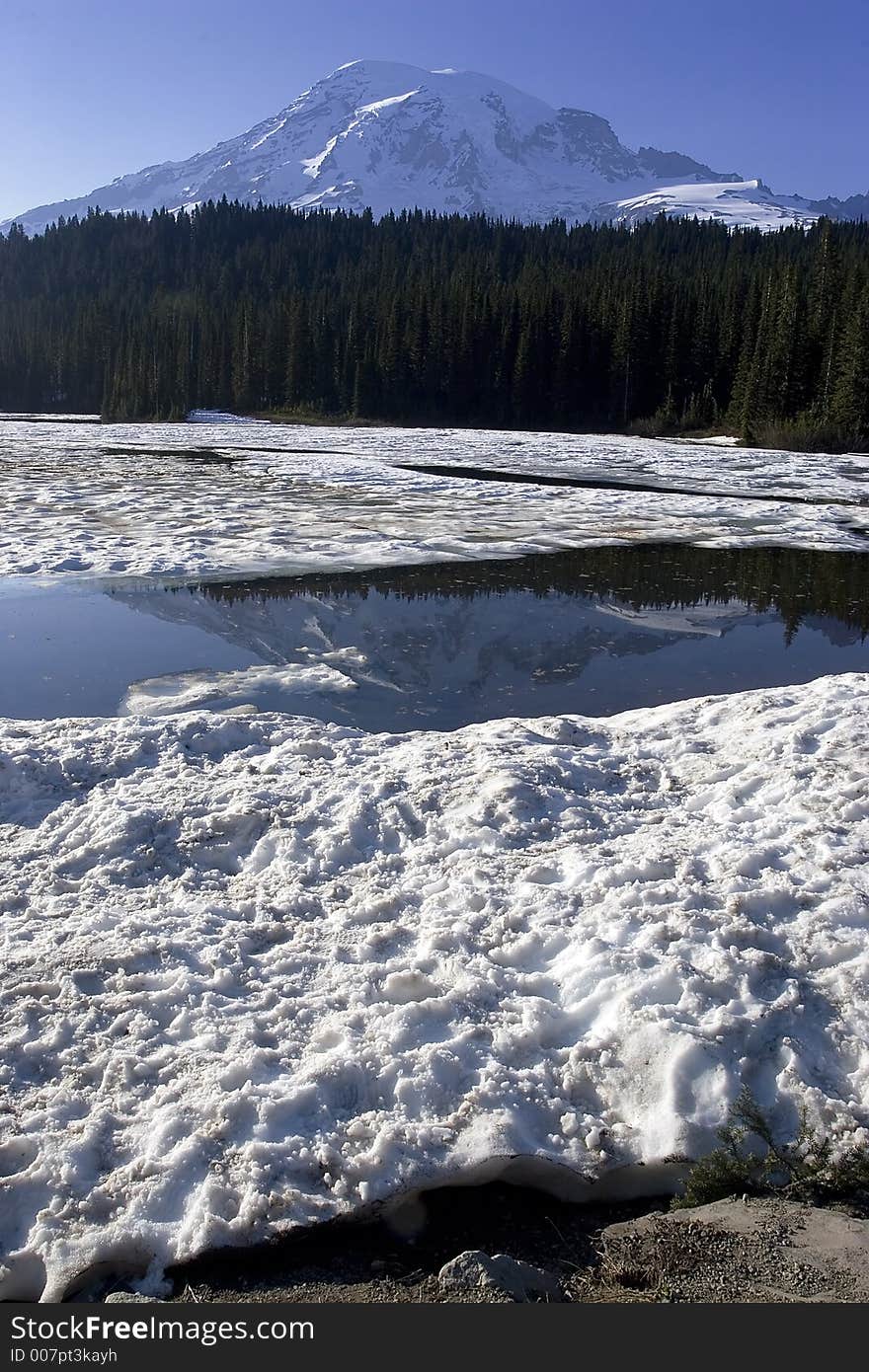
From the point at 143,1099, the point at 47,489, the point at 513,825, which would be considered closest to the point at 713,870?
the point at 513,825

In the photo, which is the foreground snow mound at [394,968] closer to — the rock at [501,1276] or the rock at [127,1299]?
the rock at [127,1299]

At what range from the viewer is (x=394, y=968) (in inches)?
206

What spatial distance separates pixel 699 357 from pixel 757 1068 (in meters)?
78.3

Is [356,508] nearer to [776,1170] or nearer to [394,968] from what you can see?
[394,968]

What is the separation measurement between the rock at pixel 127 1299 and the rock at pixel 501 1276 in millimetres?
1040

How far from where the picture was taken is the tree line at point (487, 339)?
58969 mm

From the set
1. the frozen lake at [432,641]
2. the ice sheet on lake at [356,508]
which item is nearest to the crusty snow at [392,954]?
the frozen lake at [432,641]

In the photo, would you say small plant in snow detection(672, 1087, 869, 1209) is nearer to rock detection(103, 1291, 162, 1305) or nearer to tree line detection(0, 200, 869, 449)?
rock detection(103, 1291, 162, 1305)

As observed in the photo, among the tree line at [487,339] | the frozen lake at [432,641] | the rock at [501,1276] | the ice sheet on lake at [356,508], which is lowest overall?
the rock at [501,1276]

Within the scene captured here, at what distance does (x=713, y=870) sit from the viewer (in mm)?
5898

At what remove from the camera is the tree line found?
193ft

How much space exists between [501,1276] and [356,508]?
73.0 ft

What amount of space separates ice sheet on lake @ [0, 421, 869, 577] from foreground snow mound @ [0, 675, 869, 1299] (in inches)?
388

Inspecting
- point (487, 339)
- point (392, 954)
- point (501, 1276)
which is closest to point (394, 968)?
point (392, 954)
